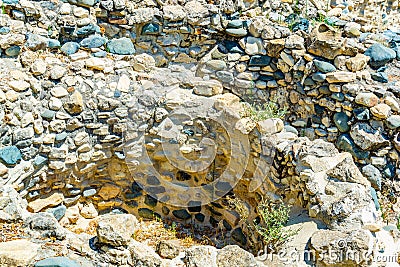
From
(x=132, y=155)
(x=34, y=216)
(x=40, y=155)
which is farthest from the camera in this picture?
(x=132, y=155)

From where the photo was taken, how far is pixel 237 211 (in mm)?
6383

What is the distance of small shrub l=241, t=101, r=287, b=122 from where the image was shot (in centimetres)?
598

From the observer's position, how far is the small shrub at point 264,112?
236 inches

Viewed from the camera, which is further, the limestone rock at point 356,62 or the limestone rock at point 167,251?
the limestone rock at point 356,62

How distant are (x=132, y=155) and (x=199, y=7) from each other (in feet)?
6.05

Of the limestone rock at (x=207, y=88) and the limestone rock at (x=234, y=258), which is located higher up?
the limestone rock at (x=234, y=258)

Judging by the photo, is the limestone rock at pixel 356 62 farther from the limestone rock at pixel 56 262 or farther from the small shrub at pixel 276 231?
the limestone rock at pixel 56 262

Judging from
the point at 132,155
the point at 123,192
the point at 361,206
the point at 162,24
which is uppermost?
the point at 162,24

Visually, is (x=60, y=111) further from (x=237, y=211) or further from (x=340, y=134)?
(x=340, y=134)

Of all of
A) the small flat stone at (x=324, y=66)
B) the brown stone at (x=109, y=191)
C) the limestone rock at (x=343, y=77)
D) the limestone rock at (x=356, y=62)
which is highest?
the limestone rock at (x=356, y=62)

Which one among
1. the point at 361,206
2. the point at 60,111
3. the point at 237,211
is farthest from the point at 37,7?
the point at 361,206

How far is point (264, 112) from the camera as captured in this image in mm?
6031

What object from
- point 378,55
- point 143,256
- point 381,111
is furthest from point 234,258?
point 378,55

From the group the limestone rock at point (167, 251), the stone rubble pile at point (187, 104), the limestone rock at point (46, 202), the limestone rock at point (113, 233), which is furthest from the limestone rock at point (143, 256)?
the limestone rock at point (46, 202)
